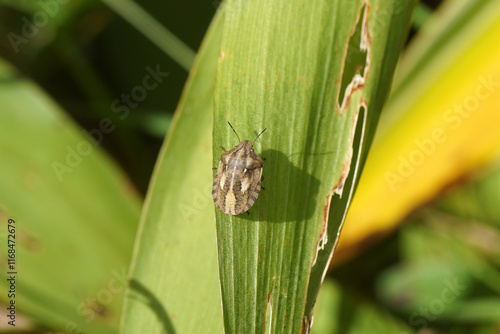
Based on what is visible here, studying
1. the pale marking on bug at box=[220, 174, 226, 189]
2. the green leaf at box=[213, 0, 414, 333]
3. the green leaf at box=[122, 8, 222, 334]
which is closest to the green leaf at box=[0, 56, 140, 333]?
the green leaf at box=[122, 8, 222, 334]

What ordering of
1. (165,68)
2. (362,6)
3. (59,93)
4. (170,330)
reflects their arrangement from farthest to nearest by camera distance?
(59,93), (165,68), (170,330), (362,6)

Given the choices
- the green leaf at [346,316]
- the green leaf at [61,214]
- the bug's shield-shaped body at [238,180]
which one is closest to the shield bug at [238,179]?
the bug's shield-shaped body at [238,180]

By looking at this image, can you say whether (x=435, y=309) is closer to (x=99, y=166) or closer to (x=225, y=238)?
(x=225, y=238)

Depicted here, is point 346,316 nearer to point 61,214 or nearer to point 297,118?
point 297,118

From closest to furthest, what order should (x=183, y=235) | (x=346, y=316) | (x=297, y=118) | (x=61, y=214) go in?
(x=297, y=118), (x=183, y=235), (x=61, y=214), (x=346, y=316)

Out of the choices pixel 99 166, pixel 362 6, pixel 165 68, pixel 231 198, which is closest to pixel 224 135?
pixel 231 198

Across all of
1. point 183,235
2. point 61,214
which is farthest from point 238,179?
point 61,214

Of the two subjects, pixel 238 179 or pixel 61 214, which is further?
pixel 61 214

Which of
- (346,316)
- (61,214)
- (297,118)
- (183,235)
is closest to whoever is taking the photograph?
(297,118)
